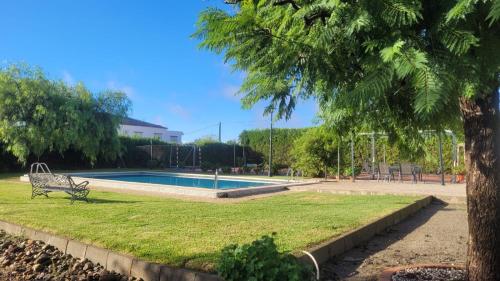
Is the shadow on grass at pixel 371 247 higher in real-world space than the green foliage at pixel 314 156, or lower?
lower

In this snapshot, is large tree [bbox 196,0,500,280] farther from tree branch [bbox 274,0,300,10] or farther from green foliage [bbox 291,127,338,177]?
green foliage [bbox 291,127,338,177]

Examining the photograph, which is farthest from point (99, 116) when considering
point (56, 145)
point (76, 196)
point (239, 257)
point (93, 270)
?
point (239, 257)

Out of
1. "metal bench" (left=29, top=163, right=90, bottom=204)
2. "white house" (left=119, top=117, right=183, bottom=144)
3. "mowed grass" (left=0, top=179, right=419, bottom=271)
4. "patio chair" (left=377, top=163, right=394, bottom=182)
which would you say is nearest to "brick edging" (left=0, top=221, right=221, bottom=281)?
"mowed grass" (left=0, top=179, right=419, bottom=271)

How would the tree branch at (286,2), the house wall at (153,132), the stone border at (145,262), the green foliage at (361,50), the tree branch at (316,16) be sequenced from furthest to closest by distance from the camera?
1. the house wall at (153,132)
2. the stone border at (145,262)
3. the tree branch at (286,2)
4. the tree branch at (316,16)
5. the green foliage at (361,50)

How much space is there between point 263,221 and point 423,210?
524 cm

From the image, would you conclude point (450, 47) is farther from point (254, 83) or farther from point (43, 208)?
point (43, 208)

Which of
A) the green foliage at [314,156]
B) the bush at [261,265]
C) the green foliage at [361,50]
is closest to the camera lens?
the green foliage at [361,50]

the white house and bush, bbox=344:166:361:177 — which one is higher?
the white house

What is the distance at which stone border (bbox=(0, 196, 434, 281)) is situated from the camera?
452cm

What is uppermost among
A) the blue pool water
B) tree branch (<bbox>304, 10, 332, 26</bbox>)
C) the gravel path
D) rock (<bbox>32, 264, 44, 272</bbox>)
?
tree branch (<bbox>304, 10, 332, 26</bbox>)

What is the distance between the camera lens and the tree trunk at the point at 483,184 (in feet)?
10.1

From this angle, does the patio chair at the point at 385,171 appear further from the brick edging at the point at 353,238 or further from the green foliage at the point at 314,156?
A: the brick edging at the point at 353,238

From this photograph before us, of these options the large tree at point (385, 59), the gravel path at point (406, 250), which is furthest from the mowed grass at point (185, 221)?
the large tree at point (385, 59)

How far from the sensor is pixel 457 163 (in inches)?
757
